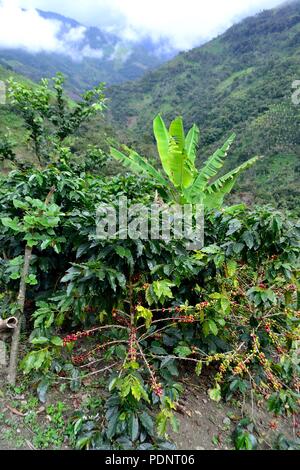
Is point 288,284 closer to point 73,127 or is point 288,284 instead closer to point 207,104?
point 73,127

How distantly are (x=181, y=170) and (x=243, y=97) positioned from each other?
45.7 metres

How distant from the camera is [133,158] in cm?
646

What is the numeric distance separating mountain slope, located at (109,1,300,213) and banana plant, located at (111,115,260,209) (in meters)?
16.9

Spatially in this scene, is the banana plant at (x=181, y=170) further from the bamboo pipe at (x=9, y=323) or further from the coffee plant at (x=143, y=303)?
the bamboo pipe at (x=9, y=323)

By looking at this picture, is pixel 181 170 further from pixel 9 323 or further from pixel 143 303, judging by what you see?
pixel 9 323

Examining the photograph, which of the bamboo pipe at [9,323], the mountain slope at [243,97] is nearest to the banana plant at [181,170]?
the bamboo pipe at [9,323]

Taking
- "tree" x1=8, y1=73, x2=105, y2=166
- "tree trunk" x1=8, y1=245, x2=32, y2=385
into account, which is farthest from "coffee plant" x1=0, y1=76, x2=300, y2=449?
"tree" x1=8, y1=73, x2=105, y2=166

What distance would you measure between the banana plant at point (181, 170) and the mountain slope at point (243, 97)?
16884mm

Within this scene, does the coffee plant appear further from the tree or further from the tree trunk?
the tree

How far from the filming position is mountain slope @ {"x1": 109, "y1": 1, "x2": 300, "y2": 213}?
101ft

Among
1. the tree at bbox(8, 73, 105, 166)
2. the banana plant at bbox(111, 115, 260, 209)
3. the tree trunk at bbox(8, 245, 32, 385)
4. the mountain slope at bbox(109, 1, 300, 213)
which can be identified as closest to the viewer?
the tree trunk at bbox(8, 245, 32, 385)

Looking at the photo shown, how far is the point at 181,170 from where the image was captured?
17.7 feet

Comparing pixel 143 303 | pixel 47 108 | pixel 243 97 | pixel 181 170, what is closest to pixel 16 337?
pixel 143 303

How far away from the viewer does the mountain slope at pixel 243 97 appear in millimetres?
30656
